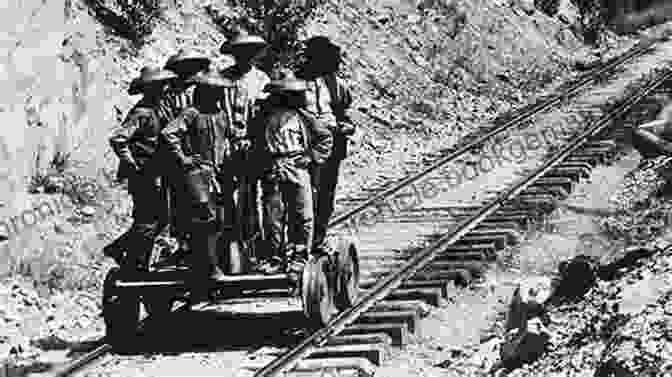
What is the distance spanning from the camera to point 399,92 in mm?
25844

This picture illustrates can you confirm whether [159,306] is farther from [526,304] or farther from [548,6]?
[548,6]

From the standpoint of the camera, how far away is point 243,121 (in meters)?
10.3

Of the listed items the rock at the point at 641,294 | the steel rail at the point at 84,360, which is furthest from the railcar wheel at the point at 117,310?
the rock at the point at 641,294

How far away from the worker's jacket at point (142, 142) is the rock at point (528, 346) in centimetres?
360

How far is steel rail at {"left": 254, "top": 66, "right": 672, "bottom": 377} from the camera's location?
916 centimetres

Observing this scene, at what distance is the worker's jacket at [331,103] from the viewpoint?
33.3 feet

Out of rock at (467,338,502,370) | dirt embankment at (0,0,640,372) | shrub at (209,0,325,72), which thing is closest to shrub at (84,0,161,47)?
dirt embankment at (0,0,640,372)

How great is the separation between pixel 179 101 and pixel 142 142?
0.53m

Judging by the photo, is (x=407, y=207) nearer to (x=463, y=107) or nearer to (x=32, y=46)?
(x=32, y=46)

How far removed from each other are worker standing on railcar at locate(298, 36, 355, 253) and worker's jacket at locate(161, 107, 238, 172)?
2.67 ft

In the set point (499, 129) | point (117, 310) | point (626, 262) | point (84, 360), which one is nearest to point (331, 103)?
point (117, 310)

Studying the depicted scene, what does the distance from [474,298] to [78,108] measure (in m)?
7.08

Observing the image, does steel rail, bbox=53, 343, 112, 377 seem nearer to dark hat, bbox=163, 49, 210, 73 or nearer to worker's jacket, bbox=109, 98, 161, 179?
worker's jacket, bbox=109, 98, 161, 179

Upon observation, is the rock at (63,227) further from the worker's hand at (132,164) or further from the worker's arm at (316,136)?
the worker's arm at (316,136)
